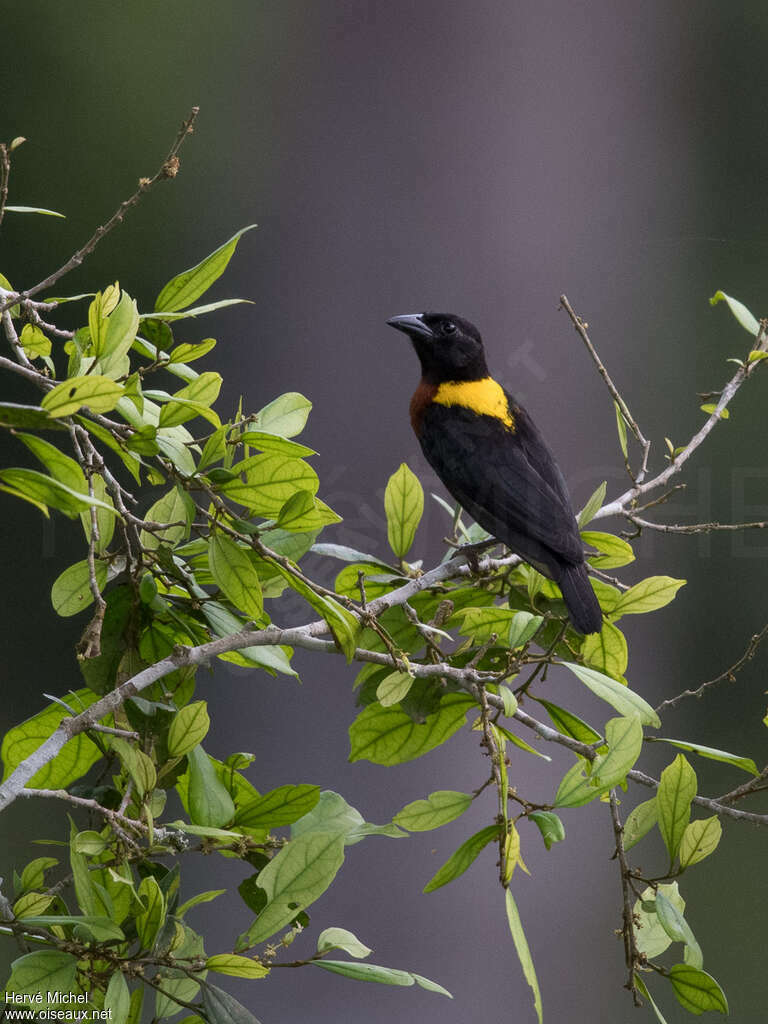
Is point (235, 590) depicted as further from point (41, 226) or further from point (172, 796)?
point (41, 226)

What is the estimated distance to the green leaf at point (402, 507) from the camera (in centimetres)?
166

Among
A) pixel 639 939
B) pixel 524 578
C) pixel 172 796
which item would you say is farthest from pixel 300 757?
pixel 639 939

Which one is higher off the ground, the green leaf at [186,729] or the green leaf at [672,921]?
the green leaf at [186,729]

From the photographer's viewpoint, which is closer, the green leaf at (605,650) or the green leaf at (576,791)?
the green leaf at (576,791)

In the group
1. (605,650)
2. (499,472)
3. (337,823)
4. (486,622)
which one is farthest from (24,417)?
(499,472)

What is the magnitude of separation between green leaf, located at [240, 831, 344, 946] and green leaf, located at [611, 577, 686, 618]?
59cm

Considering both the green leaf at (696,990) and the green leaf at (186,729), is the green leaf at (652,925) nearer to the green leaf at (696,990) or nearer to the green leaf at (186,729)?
the green leaf at (696,990)

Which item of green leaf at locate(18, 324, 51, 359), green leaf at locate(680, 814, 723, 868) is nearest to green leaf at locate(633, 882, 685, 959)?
green leaf at locate(680, 814, 723, 868)

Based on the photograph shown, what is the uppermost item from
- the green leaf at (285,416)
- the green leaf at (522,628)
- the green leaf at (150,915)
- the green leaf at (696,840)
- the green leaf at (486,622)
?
the green leaf at (285,416)

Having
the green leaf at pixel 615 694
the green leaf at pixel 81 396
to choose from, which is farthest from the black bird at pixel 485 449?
the green leaf at pixel 81 396

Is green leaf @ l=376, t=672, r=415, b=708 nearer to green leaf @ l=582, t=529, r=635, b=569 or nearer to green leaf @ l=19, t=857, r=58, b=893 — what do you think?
green leaf @ l=19, t=857, r=58, b=893

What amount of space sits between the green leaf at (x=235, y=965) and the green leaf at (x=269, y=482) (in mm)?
502

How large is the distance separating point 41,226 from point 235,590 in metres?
4.52

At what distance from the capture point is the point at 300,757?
3.62 metres
